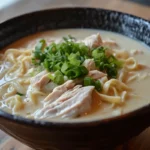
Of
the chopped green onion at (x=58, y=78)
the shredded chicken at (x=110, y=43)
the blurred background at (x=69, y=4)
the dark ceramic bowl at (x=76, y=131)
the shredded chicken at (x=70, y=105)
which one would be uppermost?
the blurred background at (x=69, y=4)

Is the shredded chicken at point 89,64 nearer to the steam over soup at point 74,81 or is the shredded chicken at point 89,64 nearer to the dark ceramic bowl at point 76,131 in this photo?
the steam over soup at point 74,81

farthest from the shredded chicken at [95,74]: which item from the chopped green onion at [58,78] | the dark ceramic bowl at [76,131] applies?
the dark ceramic bowl at [76,131]

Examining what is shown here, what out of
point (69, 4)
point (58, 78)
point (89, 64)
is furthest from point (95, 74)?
point (69, 4)

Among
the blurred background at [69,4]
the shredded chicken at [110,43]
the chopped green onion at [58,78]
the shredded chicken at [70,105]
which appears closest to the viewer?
the shredded chicken at [70,105]

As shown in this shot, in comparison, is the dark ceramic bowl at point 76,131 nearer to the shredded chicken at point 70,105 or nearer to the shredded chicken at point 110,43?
the shredded chicken at point 70,105

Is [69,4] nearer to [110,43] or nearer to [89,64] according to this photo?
[110,43]

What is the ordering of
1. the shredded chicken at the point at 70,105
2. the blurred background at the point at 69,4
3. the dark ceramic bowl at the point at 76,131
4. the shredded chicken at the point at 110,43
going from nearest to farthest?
1. the dark ceramic bowl at the point at 76,131
2. the shredded chicken at the point at 70,105
3. the shredded chicken at the point at 110,43
4. the blurred background at the point at 69,4

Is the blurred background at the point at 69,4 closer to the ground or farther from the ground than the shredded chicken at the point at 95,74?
farther from the ground

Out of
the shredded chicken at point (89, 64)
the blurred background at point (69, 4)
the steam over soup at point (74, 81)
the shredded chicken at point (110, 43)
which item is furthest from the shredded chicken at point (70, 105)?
the blurred background at point (69, 4)

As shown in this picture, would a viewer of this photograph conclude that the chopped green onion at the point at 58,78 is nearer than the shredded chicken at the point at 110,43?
Yes

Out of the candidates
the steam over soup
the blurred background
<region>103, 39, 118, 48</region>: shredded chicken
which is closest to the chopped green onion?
the steam over soup
